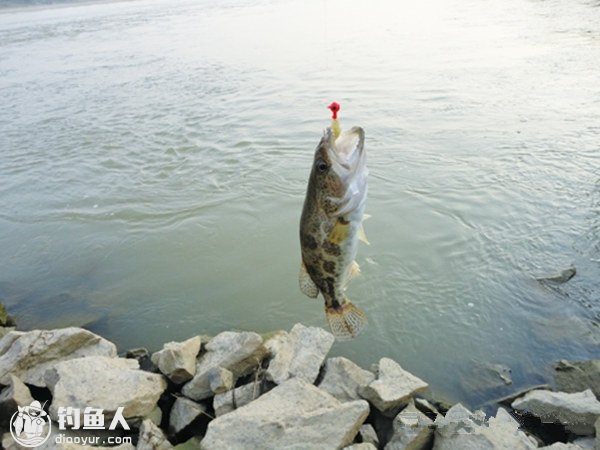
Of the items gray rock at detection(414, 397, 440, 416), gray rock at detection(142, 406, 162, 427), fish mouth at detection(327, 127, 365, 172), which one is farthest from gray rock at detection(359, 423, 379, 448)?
fish mouth at detection(327, 127, 365, 172)

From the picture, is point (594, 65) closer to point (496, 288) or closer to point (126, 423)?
point (496, 288)

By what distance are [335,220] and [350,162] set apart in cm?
37

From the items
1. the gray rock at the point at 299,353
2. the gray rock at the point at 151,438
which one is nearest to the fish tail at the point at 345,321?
the gray rock at the point at 299,353

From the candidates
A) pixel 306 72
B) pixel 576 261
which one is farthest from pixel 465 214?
pixel 306 72

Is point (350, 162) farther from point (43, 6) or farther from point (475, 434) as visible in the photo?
point (43, 6)

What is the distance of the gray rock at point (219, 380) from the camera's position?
16.4 ft

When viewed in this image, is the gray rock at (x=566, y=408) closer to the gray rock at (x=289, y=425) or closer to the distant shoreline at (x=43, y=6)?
the gray rock at (x=289, y=425)

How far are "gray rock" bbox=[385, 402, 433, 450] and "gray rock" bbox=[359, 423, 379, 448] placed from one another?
15 cm

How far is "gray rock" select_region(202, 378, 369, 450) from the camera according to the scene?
4.17 metres

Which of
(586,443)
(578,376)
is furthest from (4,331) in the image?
(578,376)

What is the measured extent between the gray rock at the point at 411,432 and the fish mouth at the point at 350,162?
252 centimetres

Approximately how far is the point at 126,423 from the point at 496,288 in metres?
4.75

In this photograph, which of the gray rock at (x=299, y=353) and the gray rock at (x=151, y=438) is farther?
the gray rock at (x=299, y=353)

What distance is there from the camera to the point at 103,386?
4855 mm
